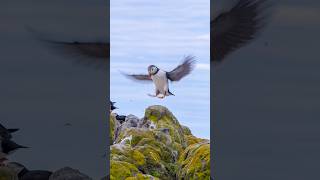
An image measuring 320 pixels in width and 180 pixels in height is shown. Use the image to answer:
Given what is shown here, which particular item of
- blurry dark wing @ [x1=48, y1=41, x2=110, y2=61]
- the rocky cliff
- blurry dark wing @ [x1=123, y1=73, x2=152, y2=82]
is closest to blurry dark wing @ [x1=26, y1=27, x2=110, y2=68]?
blurry dark wing @ [x1=48, y1=41, x2=110, y2=61]

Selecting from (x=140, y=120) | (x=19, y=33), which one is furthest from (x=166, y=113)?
(x=19, y=33)

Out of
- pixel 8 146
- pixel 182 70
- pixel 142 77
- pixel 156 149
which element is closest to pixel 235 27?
pixel 182 70

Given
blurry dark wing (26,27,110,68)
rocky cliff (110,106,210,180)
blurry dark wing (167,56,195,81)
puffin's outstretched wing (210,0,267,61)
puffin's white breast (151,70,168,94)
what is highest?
puffin's outstretched wing (210,0,267,61)

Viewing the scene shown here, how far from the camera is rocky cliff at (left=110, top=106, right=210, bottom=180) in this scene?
9.92m

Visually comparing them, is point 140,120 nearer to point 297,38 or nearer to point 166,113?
point 166,113

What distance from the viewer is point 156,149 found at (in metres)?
10.1

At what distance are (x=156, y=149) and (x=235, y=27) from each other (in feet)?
5.89

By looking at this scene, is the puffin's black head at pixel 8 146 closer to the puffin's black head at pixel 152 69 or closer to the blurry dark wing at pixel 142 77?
the blurry dark wing at pixel 142 77

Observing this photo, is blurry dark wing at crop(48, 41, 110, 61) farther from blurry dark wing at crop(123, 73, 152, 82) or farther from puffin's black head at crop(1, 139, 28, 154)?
puffin's black head at crop(1, 139, 28, 154)

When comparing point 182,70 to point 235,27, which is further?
point 235,27

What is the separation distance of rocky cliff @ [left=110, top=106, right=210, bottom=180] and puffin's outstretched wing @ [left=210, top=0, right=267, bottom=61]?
1.02 metres

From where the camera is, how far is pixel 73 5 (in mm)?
10125

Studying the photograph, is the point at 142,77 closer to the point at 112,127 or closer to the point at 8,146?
the point at 112,127

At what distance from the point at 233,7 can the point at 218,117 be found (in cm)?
137
